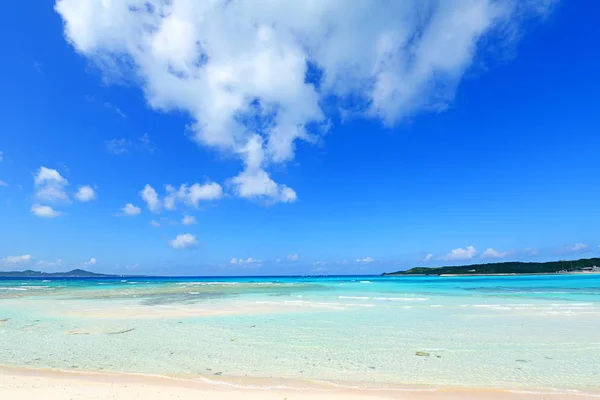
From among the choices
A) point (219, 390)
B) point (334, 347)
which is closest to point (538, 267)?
point (334, 347)

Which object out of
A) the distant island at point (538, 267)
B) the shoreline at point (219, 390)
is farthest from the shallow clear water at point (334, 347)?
the distant island at point (538, 267)

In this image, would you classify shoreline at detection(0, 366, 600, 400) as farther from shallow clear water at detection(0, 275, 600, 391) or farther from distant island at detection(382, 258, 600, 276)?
distant island at detection(382, 258, 600, 276)

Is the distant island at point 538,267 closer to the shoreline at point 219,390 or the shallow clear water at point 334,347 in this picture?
the shallow clear water at point 334,347

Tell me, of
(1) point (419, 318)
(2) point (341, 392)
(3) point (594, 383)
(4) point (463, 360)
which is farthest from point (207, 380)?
(1) point (419, 318)

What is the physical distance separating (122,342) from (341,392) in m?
8.89

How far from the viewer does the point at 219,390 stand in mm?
7473

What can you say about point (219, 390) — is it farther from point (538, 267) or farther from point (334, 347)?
point (538, 267)

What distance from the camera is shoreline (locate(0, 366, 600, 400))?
7.08 metres

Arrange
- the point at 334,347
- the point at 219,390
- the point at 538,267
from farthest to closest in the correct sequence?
the point at 538,267 < the point at 334,347 < the point at 219,390

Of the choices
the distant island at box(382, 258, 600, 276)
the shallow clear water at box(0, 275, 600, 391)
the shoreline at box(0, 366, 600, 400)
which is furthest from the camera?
the distant island at box(382, 258, 600, 276)

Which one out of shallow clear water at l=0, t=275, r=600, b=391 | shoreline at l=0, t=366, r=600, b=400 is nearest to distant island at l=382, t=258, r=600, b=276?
shallow clear water at l=0, t=275, r=600, b=391

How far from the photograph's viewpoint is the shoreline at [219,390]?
7.08 m

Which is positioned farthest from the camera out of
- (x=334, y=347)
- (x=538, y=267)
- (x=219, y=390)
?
(x=538, y=267)

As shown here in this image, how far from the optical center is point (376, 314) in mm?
19750
